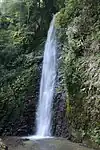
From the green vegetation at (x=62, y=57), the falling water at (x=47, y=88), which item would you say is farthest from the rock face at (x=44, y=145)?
the falling water at (x=47, y=88)

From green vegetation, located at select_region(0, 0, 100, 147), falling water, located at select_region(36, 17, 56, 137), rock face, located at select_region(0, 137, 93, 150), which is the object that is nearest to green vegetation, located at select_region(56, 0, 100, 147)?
green vegetation, located at select_region(0, 0, 100, 147)

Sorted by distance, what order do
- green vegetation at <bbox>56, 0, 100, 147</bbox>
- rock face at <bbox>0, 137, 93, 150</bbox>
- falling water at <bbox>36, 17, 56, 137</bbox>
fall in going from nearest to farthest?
rock face at <bbox>0, 137, 93, 150</bbox> < green vegetation at <bbox>56, 0, 100, 147</bbox> < falling water at <bbox>36, 17, 56, 137</bbox>

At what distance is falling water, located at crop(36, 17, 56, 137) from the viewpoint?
12693mm

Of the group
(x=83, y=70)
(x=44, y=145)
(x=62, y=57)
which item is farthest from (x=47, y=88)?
(x=44, y=145)

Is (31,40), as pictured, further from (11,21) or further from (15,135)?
(15,135)

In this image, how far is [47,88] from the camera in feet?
44.0

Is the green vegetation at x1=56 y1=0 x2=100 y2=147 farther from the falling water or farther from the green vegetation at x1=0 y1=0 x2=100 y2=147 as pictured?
the falling water

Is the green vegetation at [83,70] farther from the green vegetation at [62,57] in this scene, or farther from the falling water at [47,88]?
the falling water at [47,88]

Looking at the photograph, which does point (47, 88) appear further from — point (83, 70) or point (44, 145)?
point (44, 145)

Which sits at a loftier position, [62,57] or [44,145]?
[62,57]

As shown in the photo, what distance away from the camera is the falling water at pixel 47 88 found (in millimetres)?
12693

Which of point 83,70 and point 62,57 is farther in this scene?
point 62,57

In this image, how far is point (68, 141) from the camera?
35.6 ft

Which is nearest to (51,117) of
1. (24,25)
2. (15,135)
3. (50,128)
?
(50,128)
